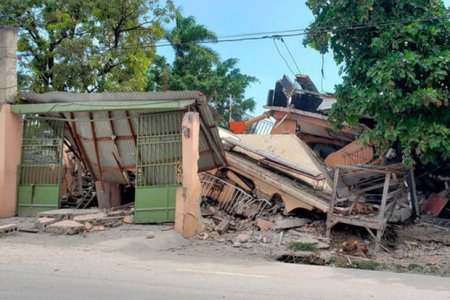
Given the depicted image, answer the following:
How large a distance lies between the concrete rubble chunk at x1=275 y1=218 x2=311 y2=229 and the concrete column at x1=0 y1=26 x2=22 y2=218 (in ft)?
24.1

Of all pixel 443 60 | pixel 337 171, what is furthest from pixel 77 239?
pixel 443 60

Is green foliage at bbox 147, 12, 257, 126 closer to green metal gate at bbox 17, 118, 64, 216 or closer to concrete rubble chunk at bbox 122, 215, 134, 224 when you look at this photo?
green metal gate at bbox 17, 118, 64, 216

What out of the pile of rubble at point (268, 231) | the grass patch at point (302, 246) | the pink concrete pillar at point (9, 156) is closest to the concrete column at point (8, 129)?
the pink concrete pillar at point (9, 156)

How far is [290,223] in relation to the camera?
1190 cm

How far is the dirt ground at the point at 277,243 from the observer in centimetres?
950

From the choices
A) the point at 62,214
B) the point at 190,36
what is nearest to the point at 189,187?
the point at 62,214

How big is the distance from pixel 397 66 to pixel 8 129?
10.1m

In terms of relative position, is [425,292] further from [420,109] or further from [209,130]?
[209,130]

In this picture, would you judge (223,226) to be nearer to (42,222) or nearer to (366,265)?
(366,265)

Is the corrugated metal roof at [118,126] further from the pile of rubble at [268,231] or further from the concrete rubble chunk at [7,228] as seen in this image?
the concrete rubble chunk at [7,228]

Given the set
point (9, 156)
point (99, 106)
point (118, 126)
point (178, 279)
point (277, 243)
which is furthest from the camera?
point (9, 156)

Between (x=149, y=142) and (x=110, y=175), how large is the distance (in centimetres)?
219

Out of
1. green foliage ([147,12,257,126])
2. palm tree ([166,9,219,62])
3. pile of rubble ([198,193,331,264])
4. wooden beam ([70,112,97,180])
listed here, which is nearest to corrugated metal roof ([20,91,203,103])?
wooden beam ([70,112,97,180])

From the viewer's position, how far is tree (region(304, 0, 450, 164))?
9844mm
